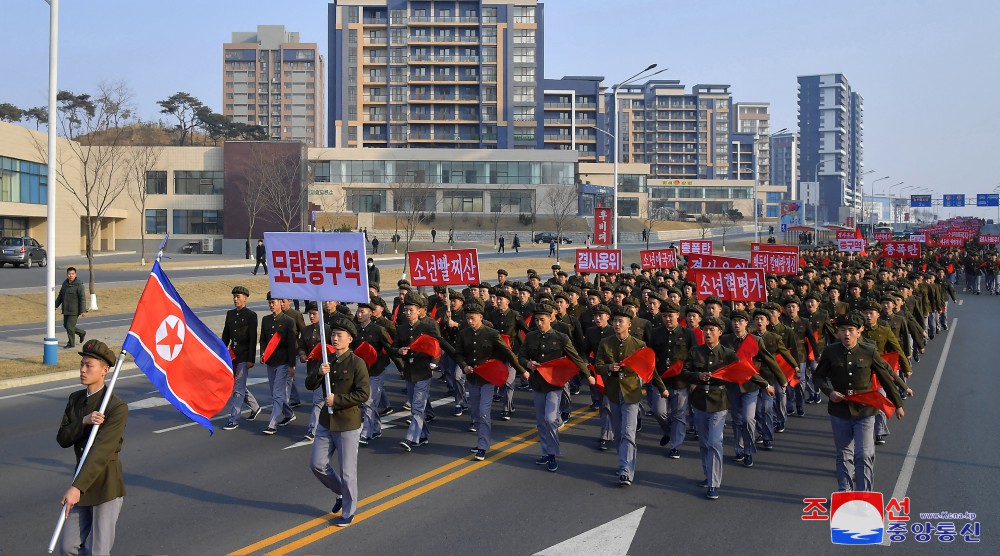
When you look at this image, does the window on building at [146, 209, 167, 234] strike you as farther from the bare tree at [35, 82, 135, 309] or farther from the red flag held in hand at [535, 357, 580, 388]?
the red flag held in hand at [535, 357, 580, 388]

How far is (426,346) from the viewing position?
11.0 metres

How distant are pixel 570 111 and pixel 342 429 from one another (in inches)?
4742

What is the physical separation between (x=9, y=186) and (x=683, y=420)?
50.4 meters

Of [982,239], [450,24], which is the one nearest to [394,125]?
[450,24]

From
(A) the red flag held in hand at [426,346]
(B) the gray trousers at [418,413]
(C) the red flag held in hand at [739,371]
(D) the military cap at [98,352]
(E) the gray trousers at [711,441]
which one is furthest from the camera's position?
(A) the red flag held in hand at [426,346]

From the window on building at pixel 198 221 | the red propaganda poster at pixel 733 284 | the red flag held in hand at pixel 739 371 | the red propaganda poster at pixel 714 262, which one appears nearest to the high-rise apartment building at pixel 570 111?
the window on building at pixel 198 221

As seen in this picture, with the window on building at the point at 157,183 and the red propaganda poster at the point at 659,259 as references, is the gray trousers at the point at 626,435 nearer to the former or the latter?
the red propaganda poster at the point at 659,259

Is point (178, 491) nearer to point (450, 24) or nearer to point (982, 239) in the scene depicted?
point (982, 239)

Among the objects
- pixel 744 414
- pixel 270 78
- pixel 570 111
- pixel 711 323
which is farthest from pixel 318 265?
pixel 270 78

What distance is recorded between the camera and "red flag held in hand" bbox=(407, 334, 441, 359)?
432 inches

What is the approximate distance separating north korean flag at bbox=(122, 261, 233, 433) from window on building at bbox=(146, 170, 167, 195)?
71.5m

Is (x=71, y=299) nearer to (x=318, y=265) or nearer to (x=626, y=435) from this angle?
(x=318, y=265)

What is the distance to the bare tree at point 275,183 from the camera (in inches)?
2547

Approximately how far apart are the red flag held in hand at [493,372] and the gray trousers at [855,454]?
3816 mm
